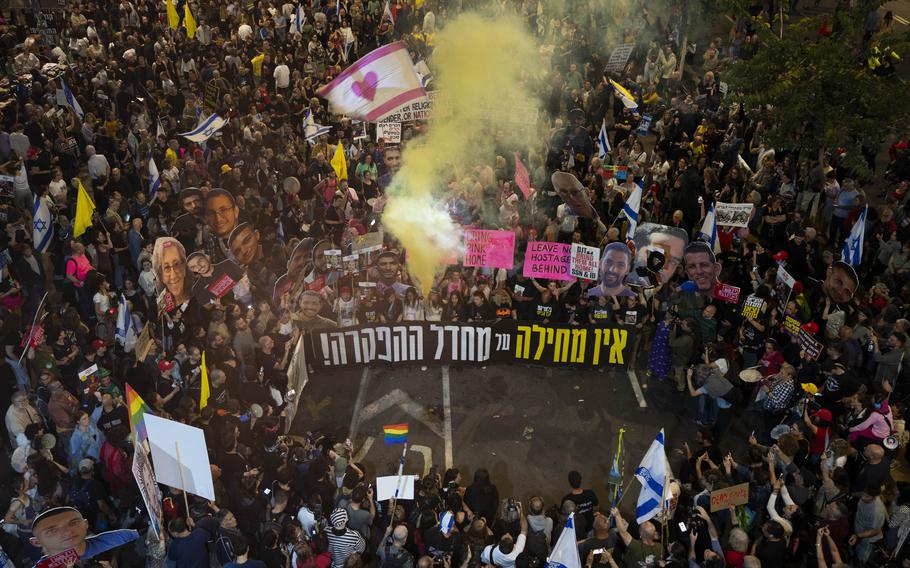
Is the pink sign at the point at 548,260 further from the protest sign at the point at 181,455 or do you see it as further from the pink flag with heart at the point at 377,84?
the protest sign at the point at 181,455

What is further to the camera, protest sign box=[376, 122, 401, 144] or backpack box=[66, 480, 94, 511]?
protest sign box=[376, 122, 401, 144]

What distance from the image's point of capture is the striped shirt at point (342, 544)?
792 centimetres

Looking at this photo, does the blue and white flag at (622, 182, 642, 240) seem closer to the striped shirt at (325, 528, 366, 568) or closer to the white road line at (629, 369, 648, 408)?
the white road line at (629, 369, 648, 408)

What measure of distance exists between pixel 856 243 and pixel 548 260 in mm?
4660

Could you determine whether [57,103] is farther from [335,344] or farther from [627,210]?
[627,210]

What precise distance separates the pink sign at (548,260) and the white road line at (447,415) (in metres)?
2.16

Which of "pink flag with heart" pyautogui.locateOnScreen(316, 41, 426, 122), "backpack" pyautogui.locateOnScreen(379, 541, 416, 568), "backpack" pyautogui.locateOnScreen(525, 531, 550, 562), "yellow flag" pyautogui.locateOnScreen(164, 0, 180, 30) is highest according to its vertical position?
"pink flag with heart" pyautogui.locateOnScreen(316, 41, 426, 122)

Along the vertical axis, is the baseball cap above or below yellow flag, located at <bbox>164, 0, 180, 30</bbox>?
below

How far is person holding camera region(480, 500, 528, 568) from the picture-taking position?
7.73m

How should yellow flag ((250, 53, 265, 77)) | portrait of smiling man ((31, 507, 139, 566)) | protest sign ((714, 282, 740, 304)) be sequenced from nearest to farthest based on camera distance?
portrait of smiling man ((31, 507, 139, 566)) < protest sign ((714, 282, 740, 304)) < yellow flag ((250, 53, 265, 77))

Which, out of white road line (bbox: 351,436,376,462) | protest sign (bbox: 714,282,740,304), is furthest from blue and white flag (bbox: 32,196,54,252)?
protest sign (bbox: 714,282,740,304)

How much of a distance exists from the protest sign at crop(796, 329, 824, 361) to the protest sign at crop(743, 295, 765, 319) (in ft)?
2.77

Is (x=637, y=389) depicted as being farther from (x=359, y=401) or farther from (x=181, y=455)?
(x=181, y=455)

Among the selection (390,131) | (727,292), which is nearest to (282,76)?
(390,131)
